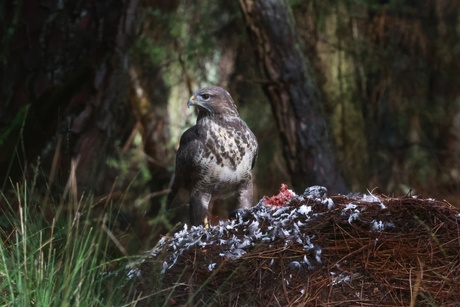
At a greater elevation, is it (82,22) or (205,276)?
(82,22)

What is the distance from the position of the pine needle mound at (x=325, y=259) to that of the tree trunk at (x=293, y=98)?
4.23m

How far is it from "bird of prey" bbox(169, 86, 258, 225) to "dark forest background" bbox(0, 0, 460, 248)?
94 cm

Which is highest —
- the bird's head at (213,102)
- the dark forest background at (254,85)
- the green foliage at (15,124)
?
the bird's head at (213,102)

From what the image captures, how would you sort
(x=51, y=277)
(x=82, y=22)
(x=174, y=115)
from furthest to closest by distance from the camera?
(x=174, y=115)
(x=82, y=22)
(x=51, y=277)

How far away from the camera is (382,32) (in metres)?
11.8

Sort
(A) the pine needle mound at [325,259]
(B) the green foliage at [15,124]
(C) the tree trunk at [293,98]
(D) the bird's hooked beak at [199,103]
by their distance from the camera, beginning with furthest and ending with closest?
(C) the tree trunk at [293,98], (B) the green foliage at [15,124], (D) the bird's hooked beak at [199,103], (A) the pine needle mound at [325,259]

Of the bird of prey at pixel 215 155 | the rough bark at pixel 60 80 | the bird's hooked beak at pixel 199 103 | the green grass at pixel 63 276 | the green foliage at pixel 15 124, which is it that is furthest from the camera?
the rough bark at pixel 60 80

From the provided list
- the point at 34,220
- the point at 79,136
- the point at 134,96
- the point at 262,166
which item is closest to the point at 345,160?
the point at 262,166

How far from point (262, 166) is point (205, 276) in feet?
24.7

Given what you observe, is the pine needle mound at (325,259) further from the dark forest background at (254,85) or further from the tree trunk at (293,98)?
the tree trunk at (293,98)

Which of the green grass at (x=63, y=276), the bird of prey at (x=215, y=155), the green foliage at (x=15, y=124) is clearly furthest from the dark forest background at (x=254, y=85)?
the green grass at (x=63, y=276)

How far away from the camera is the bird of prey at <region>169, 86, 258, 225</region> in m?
5.86

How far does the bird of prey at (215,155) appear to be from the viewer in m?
5.86

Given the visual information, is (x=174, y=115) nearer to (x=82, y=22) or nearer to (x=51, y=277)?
(x=82, y=22)
